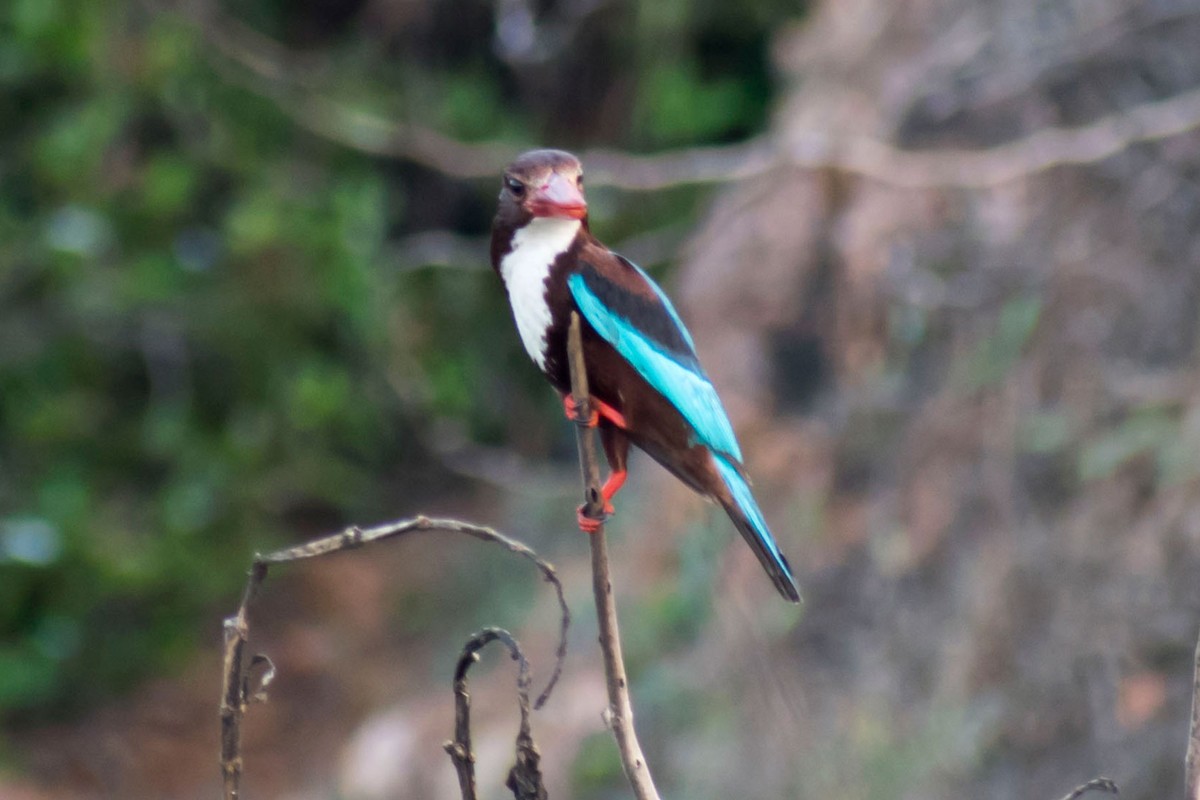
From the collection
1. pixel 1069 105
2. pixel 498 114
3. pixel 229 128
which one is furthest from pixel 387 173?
pixel 1069 105

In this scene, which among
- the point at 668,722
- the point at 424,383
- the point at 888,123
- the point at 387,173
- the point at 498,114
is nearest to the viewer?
the point at 668,722

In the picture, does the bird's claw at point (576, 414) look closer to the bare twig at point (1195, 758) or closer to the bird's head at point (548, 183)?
the bird's head at point (548, 183)

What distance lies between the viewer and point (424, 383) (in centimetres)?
685

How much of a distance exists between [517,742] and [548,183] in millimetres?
768

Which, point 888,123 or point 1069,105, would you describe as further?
point 888,123

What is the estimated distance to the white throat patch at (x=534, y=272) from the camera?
186 centimetres

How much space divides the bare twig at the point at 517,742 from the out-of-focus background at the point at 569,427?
42.8 inches

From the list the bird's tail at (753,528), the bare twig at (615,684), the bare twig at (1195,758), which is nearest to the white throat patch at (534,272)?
the bird's tail at (753,528)

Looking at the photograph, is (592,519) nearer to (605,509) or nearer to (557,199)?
(605,509)

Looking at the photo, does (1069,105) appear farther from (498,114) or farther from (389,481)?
(389,481)

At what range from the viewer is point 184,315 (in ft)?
Answer: 20.7

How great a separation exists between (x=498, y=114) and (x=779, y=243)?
2548 mm

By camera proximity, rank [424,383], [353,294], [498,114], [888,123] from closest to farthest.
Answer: [888,123]
[353,294]
[424,383]
[498,114]

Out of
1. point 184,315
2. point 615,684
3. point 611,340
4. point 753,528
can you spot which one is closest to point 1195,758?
point 615,684
